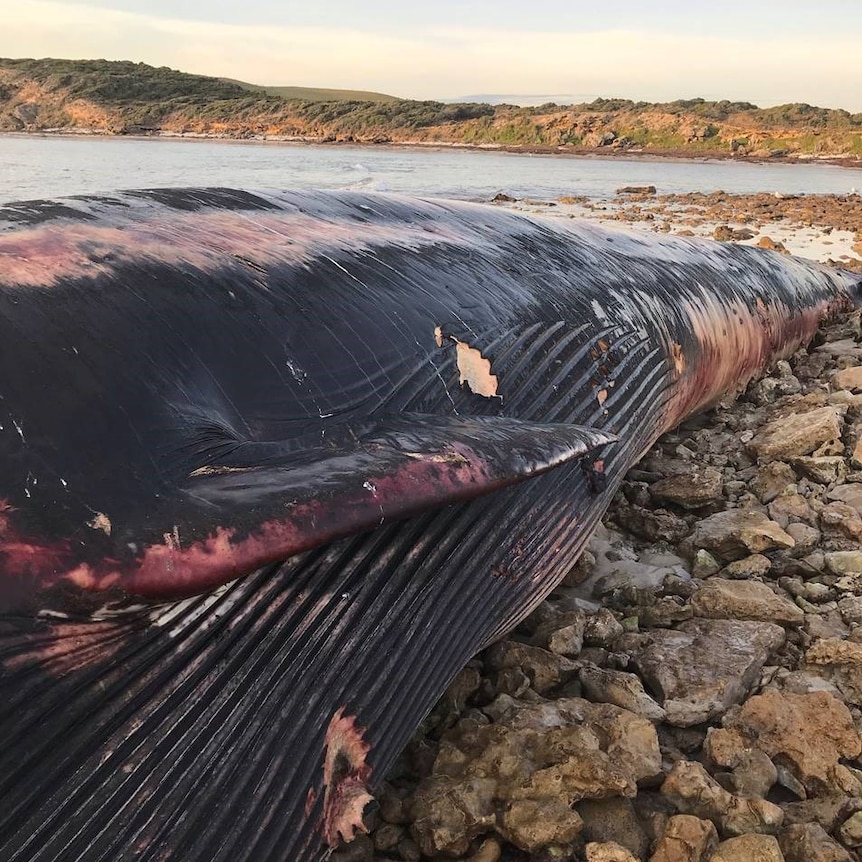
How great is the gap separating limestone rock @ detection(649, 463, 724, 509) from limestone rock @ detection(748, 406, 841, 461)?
510mm

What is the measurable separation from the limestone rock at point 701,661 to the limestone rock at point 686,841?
554mm

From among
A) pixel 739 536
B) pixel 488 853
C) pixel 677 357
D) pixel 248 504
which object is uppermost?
pixel 248 504

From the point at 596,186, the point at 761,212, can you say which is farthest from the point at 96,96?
the point at 761,212

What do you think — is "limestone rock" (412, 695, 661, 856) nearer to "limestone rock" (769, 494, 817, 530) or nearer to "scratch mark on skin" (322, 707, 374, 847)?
"scratch mark on skin" (322, 707, 374, 847)

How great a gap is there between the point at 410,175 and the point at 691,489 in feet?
106

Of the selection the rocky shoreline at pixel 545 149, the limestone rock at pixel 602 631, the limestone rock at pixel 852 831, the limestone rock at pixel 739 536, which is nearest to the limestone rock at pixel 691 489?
the limestone rock at pixel 739 536

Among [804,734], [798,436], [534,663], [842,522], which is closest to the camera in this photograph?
[804,734]

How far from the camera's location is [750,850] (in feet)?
7.60

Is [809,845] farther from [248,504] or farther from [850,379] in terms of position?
[850,379]

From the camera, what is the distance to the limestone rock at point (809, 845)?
2354mm

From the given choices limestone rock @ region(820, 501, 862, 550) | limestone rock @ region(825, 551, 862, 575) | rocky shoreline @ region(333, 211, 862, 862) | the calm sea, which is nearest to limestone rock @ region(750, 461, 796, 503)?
rocky shoreline @ region(333, 211, 862, 862)

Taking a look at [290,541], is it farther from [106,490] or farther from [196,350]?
[196,350]

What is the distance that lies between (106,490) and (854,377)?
5792 mm

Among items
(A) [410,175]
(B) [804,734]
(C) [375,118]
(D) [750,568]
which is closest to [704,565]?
(D) [750,568]
